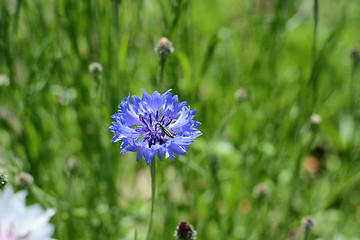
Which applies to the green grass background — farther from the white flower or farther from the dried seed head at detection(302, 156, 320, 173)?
the white flower

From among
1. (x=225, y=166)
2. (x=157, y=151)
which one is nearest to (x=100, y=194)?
(x=225, y=166)

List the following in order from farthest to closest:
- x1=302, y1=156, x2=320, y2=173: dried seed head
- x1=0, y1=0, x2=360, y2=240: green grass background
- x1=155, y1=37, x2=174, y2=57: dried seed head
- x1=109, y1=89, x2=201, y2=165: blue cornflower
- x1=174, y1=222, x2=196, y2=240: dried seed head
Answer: x1=302, y1=156, x2=320, y2=173: dried seed head → x1=0, y1=0, x2=360, y2=240: green grass background → x1=155, y1=37, x2=174, y2=57: dried seed head → x1=174, y1=222, x2=196, y2=240: dried seed head → x1=109, y1=89, x2=201, y2=165: blue cornflower

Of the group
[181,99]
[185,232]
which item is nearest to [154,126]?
[185,232]

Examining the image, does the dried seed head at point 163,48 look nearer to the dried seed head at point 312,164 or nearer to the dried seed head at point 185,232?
the dried seed head at point 185,232

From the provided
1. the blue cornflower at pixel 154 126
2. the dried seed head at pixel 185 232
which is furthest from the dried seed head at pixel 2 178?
the dried seed head at pixel 185 232

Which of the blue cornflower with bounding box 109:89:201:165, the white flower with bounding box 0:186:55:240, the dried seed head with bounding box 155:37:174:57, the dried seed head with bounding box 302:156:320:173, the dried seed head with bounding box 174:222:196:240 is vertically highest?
the dried seed head with bounding box 302:156:320:173

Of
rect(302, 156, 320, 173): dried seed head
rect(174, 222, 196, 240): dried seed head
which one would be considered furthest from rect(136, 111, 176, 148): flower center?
rect(302, 156, 320, 173): dried seed head

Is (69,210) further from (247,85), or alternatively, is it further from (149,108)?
(247,85)
